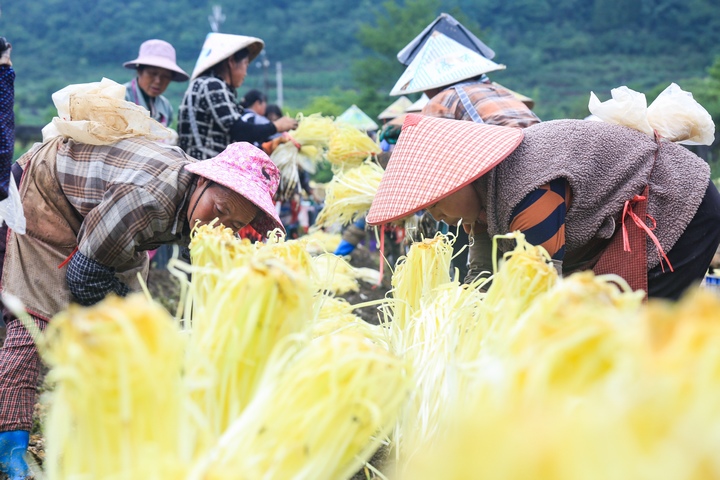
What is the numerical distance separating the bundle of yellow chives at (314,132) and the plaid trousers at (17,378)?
3.61m

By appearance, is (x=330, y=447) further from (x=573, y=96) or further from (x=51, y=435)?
(x=573, y=96)

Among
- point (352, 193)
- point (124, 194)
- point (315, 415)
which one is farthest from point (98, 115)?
point (352, 193)

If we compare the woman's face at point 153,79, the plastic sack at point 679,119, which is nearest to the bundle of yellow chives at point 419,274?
the plastic sack at point 679,119

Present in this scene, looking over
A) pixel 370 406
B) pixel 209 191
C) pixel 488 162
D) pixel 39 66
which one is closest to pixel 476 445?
pixel 370 406

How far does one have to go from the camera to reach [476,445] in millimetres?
661

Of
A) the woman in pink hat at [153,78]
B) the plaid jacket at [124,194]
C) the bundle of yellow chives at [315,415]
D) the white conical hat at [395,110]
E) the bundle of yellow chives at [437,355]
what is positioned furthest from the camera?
the white conical hat at [395,110]

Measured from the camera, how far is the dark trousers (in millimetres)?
2262

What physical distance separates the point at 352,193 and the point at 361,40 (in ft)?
98.8

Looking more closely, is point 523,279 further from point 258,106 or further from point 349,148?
point 258,106

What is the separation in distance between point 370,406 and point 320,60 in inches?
2155

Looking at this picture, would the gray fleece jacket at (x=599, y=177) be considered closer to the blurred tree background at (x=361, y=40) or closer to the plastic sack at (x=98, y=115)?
the plastic sack at (x=98, y=115)

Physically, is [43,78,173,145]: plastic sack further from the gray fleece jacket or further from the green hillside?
the green hillside

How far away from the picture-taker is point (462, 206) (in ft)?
6.89

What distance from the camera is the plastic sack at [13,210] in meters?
2.25
